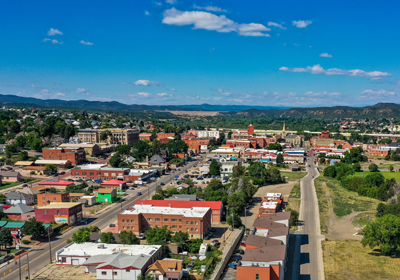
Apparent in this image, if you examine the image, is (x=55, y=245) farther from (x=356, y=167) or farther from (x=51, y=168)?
(x=356, y=167)

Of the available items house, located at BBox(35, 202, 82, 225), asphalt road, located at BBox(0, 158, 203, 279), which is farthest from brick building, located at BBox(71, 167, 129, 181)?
house, located at BBox(35, 202, 82, 225)

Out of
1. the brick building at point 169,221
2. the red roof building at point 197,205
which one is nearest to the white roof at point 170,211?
the brick building at point 169,221

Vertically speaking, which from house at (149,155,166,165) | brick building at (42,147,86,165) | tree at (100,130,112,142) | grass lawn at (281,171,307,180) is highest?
tree at (100,130,112,142)

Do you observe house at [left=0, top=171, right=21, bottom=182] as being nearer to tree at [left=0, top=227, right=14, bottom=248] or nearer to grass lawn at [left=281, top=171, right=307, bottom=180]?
tree at [left=0, top=227, right=14, bottom=248]

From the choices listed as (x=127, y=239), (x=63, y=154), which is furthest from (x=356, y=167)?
(x=63, y=154)

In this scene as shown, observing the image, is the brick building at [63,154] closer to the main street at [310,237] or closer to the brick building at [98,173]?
the brick building at [98,173]

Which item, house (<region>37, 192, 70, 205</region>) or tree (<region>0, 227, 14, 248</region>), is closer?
tree (<region>0, 227, 14, 248</region>)

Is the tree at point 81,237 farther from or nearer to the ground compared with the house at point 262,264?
nearer to the ground
